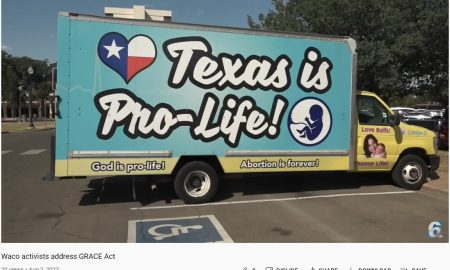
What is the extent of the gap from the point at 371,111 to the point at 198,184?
3790 mm

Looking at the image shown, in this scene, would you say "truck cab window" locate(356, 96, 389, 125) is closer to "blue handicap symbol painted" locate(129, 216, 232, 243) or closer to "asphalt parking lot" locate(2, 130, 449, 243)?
"asphalt parking lot" locate(2, 130, 449, 243)

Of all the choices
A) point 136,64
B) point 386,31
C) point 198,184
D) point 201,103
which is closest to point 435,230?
point 198,184

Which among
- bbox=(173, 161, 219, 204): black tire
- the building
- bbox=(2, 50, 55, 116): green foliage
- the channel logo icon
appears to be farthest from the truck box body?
bbox=(2, 50, 55, 116): green foliage

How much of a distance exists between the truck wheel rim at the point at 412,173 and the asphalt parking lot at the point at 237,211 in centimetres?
27

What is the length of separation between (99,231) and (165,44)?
123 inches

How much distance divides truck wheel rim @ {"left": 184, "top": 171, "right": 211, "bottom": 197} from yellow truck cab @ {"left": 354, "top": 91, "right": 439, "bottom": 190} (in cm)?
298

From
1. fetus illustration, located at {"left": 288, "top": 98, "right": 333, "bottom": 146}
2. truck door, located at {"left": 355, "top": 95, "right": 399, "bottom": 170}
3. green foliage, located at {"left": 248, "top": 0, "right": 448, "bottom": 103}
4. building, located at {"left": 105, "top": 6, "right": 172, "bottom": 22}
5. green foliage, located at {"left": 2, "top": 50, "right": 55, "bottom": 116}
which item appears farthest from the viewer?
green foliage, located at {"left": 2, "top": 50, "right": 55, "bottom": 116}

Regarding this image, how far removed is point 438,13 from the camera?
14.9 meters

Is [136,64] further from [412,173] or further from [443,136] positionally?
[443,136]

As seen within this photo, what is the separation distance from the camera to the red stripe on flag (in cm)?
702

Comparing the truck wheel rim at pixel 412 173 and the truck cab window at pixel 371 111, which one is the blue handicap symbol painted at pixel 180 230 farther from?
the truck wheel rim at pixel 412 173

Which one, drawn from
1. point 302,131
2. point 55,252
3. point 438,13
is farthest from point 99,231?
point 438,13

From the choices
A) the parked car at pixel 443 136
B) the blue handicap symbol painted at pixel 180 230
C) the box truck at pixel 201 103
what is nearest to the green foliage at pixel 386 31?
the parked car at pixel 443 136

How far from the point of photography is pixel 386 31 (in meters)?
15.0
